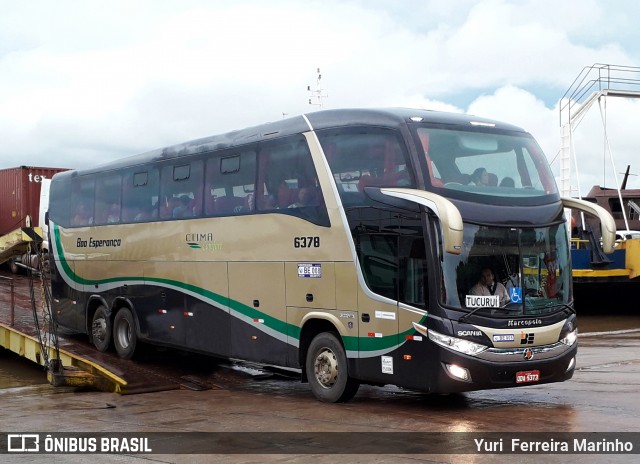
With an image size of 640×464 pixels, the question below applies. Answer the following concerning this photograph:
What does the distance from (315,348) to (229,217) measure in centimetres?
291

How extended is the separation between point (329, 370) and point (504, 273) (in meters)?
2.93

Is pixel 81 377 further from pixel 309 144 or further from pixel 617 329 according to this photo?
pixel 617 329

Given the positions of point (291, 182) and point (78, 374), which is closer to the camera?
point (291, 182)

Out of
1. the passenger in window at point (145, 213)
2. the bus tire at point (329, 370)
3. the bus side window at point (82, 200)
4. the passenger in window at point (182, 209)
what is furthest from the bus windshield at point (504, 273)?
the bus side window at point (82, 200)

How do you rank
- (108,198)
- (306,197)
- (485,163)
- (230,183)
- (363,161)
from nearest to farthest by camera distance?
(485,163) → (363,161) → (306,197) → (230,183) → (108,198)

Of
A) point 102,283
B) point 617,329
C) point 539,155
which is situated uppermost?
point 539,155

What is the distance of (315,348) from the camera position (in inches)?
492

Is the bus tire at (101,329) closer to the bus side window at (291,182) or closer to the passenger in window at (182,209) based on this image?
the passenger in window at (182,209)

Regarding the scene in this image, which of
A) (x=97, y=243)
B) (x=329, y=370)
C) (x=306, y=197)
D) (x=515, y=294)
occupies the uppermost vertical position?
(x=306, y=197)

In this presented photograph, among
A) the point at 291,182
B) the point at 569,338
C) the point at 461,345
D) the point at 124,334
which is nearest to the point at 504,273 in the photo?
the point at 461,345

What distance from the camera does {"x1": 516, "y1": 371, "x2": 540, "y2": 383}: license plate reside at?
10777 mm

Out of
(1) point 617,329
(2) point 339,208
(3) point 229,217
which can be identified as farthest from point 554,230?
(1) point 617,329

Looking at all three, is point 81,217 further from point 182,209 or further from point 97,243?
point 182,209

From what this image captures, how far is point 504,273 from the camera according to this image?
10812mm
